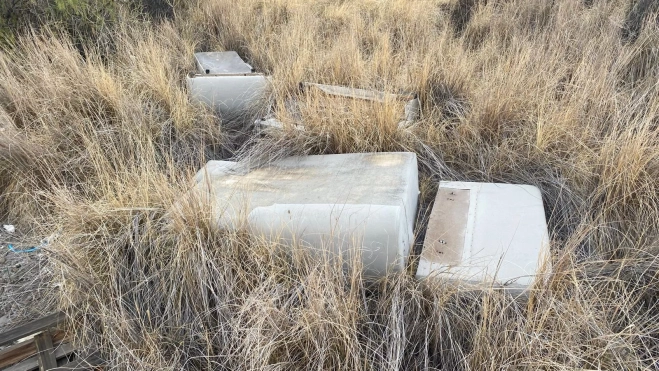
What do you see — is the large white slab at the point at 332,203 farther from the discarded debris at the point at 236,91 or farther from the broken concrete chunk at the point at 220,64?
the broken concrete chunk at the point at 220,64

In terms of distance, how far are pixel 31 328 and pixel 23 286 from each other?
0.33 meters

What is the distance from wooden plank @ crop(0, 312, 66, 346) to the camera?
5.62ft

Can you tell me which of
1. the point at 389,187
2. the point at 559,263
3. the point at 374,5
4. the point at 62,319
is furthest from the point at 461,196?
the point at 374,5

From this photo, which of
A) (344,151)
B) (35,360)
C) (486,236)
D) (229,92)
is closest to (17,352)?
(35,360)

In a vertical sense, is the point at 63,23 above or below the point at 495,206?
above

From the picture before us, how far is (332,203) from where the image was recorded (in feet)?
6.13

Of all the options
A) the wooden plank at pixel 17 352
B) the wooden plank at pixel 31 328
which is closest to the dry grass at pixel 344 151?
the wooden plank at pixel 31 328

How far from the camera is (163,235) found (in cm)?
189

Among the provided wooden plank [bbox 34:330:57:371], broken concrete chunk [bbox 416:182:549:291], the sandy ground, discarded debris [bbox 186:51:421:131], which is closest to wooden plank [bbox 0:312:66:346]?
wooden plank [bbox 34:330:57:371]

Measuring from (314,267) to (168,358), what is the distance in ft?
1.85

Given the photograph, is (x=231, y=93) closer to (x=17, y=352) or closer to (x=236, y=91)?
(x=236, y=91)

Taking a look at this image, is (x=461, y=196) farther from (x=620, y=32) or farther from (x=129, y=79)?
(x=620, y=32)

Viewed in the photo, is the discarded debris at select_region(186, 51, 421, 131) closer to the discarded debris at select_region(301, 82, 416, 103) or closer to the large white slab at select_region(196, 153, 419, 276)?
the discarded debris at select_region(301, 82, 416, 103)

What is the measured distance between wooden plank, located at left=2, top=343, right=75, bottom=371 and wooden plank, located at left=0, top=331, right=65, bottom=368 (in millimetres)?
17
